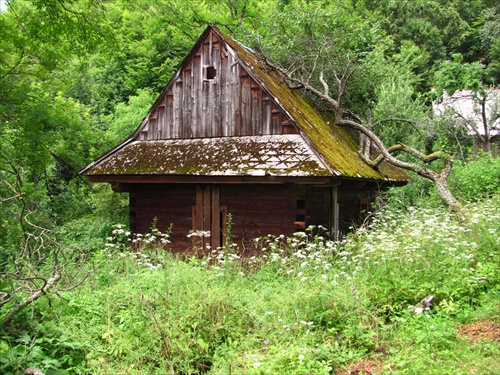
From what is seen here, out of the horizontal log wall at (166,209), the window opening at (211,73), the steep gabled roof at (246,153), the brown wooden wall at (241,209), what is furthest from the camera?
the window opening at (211,73)

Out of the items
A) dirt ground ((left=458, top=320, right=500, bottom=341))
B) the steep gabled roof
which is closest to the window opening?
the steep gabled roof

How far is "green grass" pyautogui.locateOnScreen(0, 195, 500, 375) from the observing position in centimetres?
420

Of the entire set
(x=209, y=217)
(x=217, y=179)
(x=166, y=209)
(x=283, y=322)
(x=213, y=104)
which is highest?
(x=213, y=104)

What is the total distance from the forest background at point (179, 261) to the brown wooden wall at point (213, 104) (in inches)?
77.4

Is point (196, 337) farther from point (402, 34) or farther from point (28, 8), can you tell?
point (402, 34)

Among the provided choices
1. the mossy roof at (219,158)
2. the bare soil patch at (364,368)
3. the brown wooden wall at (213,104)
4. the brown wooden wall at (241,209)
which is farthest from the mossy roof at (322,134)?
the bare soil patch at (364,368)

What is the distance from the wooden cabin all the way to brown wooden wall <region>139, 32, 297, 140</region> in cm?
2

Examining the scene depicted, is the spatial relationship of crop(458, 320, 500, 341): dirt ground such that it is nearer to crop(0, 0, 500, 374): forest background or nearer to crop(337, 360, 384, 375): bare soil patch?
crop(0, 0, 500, 374): forest background

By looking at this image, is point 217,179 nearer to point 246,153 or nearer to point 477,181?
point 246,153

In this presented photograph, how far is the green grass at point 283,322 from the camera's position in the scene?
165 inches

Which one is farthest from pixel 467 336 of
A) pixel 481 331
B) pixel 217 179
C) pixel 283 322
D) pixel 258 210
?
pixel 217 179

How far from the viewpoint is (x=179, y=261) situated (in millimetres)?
6434

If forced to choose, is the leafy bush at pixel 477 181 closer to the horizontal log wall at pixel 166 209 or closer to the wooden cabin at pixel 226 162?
the wooden cabin at pixel 226 162

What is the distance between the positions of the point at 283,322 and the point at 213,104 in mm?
6724
